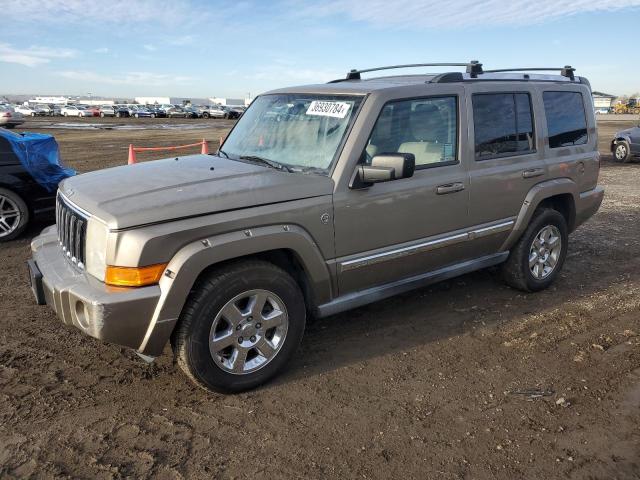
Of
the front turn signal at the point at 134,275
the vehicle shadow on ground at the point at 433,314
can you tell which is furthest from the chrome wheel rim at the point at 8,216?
the front turn signal at the point at 134,275

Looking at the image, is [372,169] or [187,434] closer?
[187,434]

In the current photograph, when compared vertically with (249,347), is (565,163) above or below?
above

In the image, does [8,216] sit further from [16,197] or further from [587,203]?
[587,203]

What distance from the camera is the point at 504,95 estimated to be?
4562 millimetres

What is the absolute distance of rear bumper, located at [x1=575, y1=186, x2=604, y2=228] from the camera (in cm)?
534

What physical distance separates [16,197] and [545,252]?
6.31m

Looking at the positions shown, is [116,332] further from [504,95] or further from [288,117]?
[504,95]

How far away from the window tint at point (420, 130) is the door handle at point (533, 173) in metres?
0.88

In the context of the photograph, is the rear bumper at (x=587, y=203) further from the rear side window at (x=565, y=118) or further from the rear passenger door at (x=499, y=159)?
the rear passenger door at (x=499, y=159)

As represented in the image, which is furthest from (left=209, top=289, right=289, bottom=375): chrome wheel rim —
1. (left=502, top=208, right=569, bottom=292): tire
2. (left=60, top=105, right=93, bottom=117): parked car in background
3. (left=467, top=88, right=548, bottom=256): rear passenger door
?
(left=60, top=105, right=93, bottom=117): parked car in background

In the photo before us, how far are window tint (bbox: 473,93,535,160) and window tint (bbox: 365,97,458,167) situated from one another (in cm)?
27

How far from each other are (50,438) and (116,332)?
677 millimetres

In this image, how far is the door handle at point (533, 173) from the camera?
4.64 meters

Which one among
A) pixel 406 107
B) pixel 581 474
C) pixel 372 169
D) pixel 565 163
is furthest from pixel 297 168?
pixel 565 163
